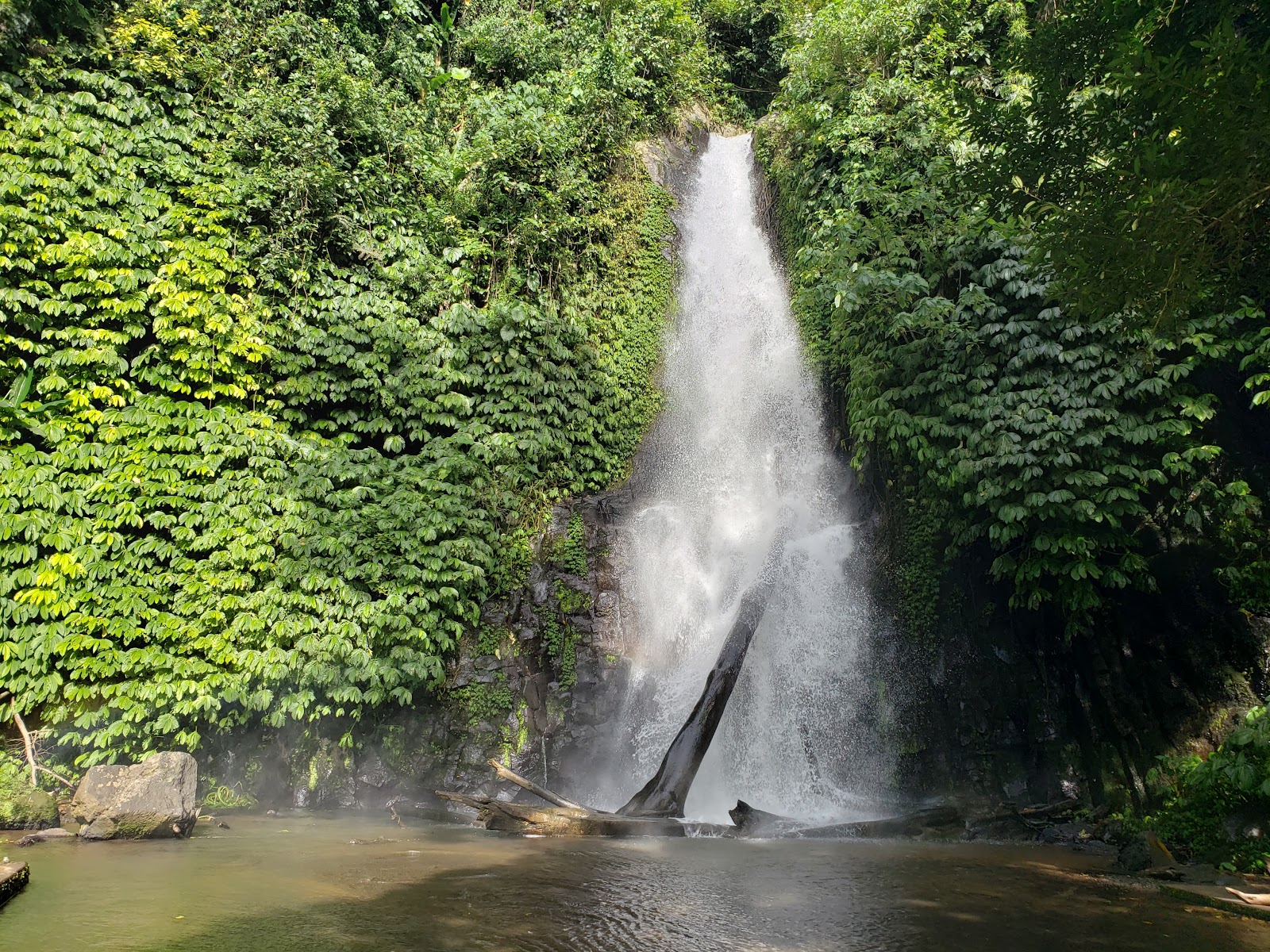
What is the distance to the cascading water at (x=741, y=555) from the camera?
8.49 m

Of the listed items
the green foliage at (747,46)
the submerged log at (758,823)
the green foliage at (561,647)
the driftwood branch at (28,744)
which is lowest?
the submerged log at (758,823)

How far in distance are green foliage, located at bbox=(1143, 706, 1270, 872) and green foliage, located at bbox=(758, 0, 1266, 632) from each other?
1.89 meters

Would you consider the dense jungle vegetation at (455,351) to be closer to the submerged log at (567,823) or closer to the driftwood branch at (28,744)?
the driftwood branch at (28,744)

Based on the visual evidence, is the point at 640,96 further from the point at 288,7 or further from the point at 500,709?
the point at 500,709

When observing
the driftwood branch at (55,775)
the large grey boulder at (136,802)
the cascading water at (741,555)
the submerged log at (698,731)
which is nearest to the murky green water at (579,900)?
the large grey boulder at (136,802)

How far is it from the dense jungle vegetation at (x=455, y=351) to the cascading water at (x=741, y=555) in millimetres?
858

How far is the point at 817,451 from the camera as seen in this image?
1195cm

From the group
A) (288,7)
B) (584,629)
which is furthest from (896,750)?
(288,7)

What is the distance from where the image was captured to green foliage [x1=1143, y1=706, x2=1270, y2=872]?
5.43 metres

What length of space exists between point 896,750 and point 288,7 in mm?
14816

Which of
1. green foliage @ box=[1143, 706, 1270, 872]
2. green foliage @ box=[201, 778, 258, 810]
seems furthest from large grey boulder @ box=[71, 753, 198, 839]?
green foliage @ box=[1143, 706, 1270, 872]

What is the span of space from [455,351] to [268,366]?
7.71 ft

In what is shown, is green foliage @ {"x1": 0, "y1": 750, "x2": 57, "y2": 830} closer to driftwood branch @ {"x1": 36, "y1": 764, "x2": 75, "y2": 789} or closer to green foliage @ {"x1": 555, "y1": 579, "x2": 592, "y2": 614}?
driftwood branch @ {"x1": 36, "y1": 764, "x2": 75, "y2": 789}

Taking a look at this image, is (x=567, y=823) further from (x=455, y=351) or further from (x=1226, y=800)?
(x=455, y=351)
